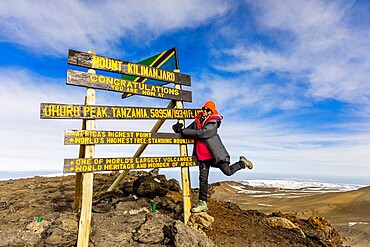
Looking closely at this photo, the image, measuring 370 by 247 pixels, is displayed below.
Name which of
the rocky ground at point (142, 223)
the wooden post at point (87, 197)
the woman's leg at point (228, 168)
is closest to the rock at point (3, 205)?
the rocky ground at point (142, 223)

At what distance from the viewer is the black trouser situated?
6.68m

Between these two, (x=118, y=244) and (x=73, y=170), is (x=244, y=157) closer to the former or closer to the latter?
(x=118, y=244)

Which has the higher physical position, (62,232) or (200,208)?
(200,208)

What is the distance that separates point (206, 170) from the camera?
270 inches

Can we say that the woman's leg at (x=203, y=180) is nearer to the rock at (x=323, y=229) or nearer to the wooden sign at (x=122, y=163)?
the wooden sign at (x=122, y=163)

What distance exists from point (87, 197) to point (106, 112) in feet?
5.54

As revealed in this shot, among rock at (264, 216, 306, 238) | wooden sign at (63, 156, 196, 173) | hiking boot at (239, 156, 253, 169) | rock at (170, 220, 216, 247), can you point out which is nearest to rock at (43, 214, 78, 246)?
wooden sign at (63, 156, 196, 173)

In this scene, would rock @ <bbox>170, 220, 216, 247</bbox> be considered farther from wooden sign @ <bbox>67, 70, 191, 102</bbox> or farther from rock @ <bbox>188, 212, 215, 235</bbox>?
wooden sign @ <bbox>67, 70, 191, 102</bbox>

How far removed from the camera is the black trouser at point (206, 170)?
668 centimetres

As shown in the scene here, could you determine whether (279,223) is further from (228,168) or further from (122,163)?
(122,163)

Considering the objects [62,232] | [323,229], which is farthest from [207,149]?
[323,229]

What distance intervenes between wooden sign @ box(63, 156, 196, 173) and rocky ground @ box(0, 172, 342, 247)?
1106 millimetres

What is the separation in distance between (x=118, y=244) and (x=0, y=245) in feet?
6.82

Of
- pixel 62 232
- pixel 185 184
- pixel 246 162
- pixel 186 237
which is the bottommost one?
pixel 186 237
